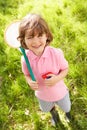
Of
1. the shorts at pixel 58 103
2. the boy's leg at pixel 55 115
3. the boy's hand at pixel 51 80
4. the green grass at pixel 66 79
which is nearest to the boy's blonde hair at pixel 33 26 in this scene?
the boy's hand at pixel 51 80

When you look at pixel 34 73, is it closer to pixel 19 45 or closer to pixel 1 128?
pixel 19 45

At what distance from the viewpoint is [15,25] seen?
7.55ft

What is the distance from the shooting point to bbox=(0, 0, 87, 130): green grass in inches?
124

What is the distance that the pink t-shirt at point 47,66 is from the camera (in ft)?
7.99

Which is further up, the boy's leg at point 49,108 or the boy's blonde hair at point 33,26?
the boy's blonde hair at point 33,26

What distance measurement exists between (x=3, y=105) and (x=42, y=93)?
3.00 ft

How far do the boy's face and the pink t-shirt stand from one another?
0.24 ft

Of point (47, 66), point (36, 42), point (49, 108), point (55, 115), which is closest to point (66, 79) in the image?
point (55, 115)

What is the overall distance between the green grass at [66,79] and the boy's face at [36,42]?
3.17ft

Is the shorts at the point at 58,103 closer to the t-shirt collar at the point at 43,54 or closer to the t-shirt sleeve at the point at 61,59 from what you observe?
the t-shirt sleeve at the point at 61,59

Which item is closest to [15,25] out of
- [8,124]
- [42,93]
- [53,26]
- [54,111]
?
[42,93]

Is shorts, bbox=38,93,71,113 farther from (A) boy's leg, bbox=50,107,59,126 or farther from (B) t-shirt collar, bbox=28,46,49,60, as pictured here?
(B) t-shirt collar, bbox=28,46,49,60

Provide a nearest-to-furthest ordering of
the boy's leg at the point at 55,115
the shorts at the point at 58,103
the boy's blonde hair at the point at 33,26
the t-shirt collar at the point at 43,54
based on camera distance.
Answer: the boy's blonde hair at the point at 33,26
the t-shirt collar at the point at 43,54
the shorts at the point at 58,103
the boy's leg at the point at 55,115

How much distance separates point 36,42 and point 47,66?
272 mm
